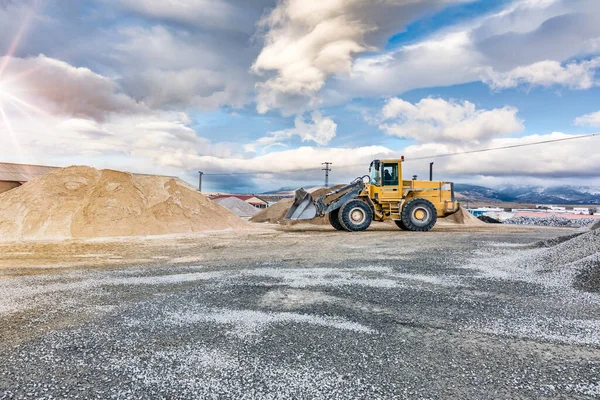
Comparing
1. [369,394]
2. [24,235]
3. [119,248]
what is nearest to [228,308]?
[369,394]

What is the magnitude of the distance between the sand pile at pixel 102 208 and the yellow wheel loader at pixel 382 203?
18.0 feet

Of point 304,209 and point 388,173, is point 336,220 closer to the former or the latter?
point 304,209

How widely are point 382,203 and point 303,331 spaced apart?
13710mm

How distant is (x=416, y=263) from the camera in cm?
868

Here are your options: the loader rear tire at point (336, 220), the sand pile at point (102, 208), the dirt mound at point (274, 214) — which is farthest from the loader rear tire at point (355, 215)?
the dirt mound at point (274, 214)

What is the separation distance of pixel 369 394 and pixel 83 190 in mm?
19740

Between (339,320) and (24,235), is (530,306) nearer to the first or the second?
(339,320)

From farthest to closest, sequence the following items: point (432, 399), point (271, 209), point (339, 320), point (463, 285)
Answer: point (271, 209), point (463, 285), point (339, 320), point (432, 399)

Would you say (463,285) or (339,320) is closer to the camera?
(339,320)

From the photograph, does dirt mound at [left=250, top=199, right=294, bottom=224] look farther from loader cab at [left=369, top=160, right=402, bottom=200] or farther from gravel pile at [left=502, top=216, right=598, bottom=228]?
gravel pile at [left=502, top=216, right=598, bottom=228]

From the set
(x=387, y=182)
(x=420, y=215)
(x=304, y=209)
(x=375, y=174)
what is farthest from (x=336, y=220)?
(x=420, y=215)

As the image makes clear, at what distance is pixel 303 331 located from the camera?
4266 millimetres

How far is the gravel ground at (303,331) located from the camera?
10.1 feet

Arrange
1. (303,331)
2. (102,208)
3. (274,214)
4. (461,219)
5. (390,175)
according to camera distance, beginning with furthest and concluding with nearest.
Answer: (274,214)
(461,219)
(102,208)
(390,175)
(303,331)
